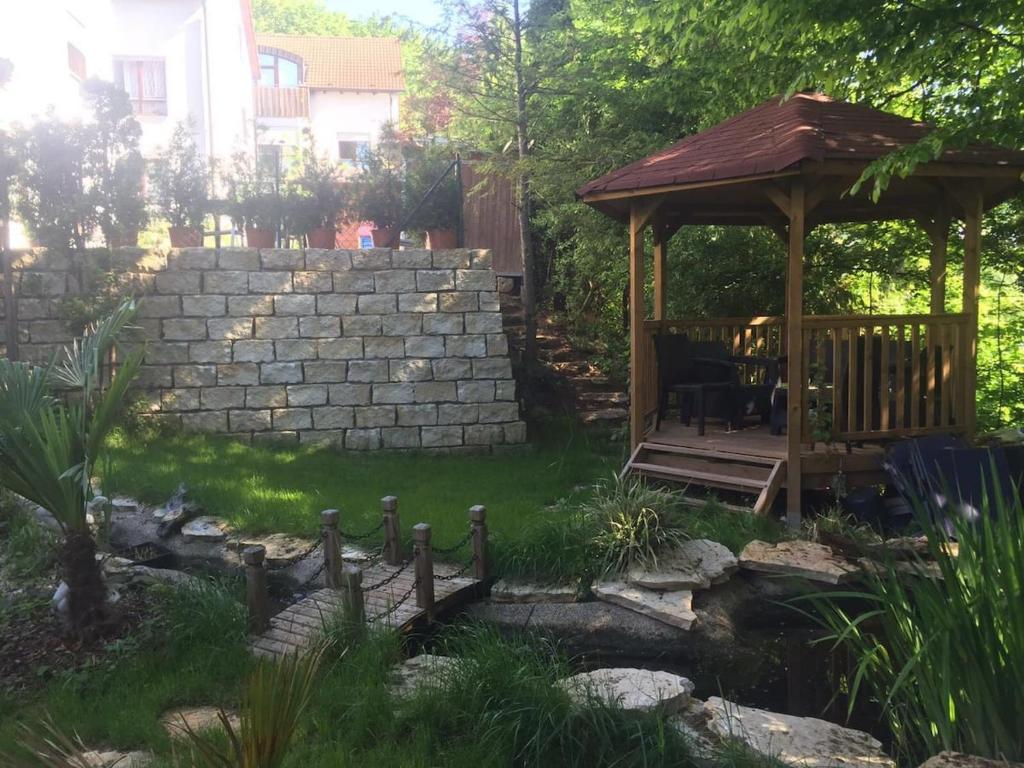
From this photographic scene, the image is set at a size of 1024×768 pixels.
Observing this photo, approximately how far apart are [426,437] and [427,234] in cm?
279

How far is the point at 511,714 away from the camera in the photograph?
12.2 feet

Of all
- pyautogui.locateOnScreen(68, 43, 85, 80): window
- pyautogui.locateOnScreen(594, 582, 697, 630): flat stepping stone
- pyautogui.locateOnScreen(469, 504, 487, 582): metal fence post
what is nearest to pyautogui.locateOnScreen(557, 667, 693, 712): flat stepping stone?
pyautogui.locateOnScreen(594, 582, 697, 630): flat stepping stone

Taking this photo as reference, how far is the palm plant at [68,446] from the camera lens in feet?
14.4

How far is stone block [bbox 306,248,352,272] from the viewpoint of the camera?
1005cm

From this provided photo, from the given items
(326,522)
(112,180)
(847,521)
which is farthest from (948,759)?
(112,180)

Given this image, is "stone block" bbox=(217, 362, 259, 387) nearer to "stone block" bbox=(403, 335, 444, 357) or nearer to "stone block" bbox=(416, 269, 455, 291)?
"stone block" bbox=(403, 335, 444, 357)

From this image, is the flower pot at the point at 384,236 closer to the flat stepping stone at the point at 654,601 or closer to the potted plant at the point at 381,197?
the potted plant at the point at 381,197

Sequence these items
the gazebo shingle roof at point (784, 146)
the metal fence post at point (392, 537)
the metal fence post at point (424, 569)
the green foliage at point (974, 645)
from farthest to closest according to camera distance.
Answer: the gazebo shingle roof at point (784, 146) < the metal fence post at point (392, 537) < the metal fence post at point (424, 569) < the green foliage at point (974, 645)

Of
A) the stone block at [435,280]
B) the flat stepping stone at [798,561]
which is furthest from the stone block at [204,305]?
the flat stepping stone at [798,561]

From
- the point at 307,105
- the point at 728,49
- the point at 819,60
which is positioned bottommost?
the point at 819,60

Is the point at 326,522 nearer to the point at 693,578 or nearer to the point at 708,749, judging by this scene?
the point at 693,578

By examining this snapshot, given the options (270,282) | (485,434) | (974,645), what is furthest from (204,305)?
(974,645)

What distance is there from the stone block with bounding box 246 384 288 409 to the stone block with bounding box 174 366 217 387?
1.38 feet

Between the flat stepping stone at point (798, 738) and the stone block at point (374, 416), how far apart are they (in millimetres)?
6476
